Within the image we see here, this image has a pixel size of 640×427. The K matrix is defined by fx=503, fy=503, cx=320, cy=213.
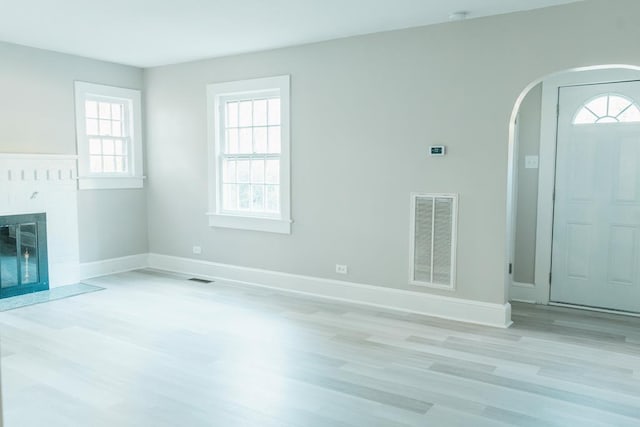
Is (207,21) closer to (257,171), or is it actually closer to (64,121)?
(257,171)

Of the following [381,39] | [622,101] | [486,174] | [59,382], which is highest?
[381,39]

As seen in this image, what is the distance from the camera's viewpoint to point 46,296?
5098 mm

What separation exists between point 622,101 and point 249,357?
3.92 m

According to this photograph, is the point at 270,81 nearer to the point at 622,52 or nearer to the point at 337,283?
the point at 337,283

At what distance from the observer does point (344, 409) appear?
275 cm

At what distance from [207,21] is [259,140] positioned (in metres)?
1.55

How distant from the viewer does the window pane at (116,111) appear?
20.4ft

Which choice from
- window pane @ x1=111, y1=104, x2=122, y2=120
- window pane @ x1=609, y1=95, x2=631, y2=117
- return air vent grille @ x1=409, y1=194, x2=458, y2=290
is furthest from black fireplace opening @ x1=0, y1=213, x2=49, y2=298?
window pane @ x1=609, y1=95, x2=631, y2=117

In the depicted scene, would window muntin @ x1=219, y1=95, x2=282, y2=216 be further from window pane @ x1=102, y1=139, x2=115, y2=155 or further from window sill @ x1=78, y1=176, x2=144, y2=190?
window pane @ x1=102, y1=139, x2=115, y2=155

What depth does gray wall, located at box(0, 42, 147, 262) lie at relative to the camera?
520cm

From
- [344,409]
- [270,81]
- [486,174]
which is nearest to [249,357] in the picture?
[344,409]

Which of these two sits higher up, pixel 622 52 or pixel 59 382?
pixel 622 52

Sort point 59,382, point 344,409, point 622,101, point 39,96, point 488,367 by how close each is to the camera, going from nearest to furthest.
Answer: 1. point 344,409
2. point 59,382
3. point 488,367
4. point 622,101
5. point 39,96

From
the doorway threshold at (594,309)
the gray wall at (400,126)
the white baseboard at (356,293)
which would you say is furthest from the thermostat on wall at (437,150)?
the doorway threshold at (594,309)
